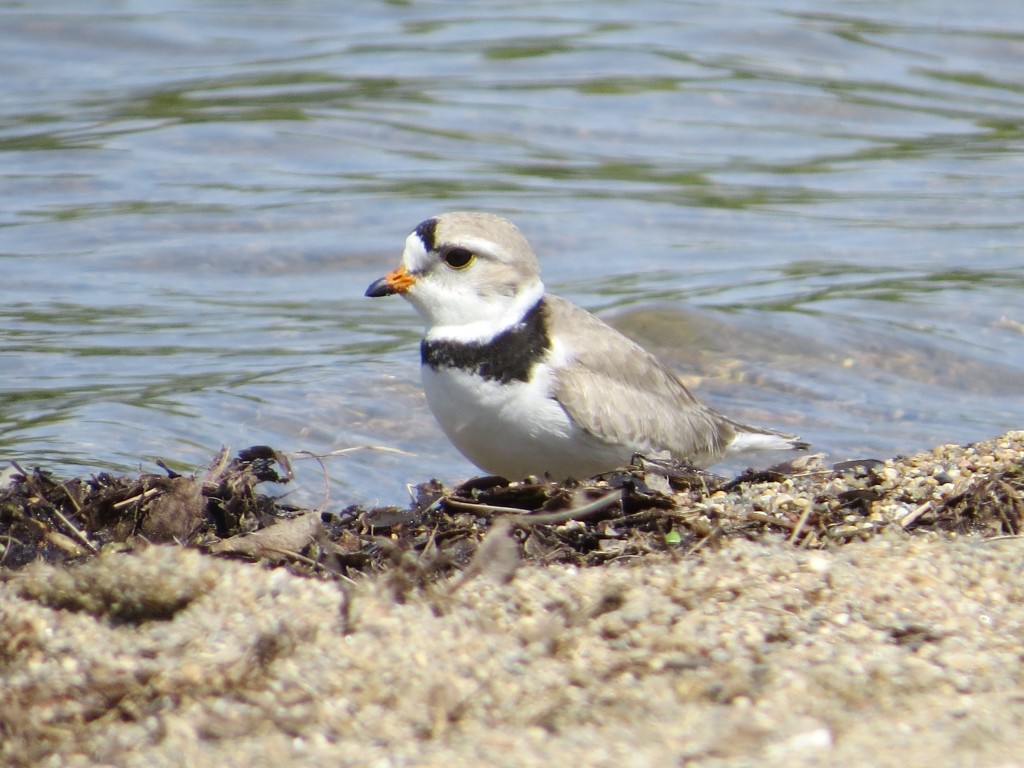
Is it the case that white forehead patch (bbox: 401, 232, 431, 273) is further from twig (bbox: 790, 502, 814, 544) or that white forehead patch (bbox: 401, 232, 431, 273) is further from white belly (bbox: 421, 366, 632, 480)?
twig (bbox: 790, 502, 814, 544)

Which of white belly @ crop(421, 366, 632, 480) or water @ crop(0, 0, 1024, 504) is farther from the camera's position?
water @ crop(0, 0, 1024, 504)

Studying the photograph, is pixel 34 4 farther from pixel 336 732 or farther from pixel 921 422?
pixel 336 732

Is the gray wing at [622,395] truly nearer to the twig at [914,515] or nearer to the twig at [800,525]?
the twig at [800,525]

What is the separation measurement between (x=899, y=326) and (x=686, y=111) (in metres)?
4.88

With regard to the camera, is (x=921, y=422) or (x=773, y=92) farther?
(x=773, y=92)

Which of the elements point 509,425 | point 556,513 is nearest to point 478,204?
point 509,425

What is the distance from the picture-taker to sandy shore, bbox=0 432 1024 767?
2816 mm

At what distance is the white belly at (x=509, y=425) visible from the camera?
16.7 ft

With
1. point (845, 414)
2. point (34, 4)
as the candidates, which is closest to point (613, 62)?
point (34, 4)

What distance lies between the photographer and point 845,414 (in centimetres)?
836

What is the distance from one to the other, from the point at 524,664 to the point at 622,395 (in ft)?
7.93

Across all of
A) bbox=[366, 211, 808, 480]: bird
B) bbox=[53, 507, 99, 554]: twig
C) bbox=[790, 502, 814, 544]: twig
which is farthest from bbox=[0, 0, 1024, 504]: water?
bbox=[790, 502, 814, 544]: twig

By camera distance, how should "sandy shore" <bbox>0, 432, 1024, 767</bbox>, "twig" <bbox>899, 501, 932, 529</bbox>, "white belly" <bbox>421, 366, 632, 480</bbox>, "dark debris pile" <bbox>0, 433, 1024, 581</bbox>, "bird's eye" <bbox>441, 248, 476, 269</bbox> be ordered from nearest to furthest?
"sandy shore" <bbox>0, 432, 1024, 767</bbox>, "dark debris pile" <bbox>0, 433, 1024, 581</bbox>, "twig" <bbox>899, 501, 932, 529</bbox>, "white belly" <bbox>421, 366, 632, 480</bbox>, "bird's eye" <bbox>441, 248, 476, 269</bbox>

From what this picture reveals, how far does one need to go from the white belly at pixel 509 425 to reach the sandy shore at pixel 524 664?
136 centimetres
